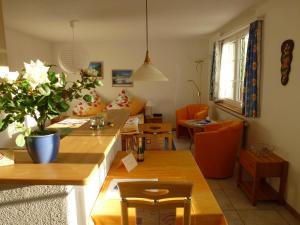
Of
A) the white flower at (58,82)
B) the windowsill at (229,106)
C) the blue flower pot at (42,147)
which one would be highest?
the white flower at (58,82)

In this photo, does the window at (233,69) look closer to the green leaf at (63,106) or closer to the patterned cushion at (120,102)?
the patterned cushion at (120,102)

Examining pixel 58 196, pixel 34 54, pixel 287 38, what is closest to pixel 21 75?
pixel 58 196

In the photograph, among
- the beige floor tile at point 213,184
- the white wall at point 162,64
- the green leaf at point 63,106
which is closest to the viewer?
the green leaf at point 63,106

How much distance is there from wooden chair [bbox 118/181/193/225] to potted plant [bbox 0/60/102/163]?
0.37 m

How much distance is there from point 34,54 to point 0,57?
371 cm

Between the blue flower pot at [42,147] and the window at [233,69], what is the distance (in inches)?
142

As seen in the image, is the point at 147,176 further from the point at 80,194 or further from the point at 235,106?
the point at 235,106

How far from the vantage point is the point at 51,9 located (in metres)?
3.11

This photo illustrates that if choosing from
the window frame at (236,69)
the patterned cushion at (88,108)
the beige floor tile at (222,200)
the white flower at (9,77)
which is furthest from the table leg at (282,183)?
the patterned cushion at (88,108)

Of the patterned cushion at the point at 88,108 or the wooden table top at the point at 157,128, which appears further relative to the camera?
the patterned cushion at the point at 88,108

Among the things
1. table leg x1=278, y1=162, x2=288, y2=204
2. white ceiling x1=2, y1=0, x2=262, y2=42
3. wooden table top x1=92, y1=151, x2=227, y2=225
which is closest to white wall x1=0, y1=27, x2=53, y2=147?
white ceiling x1=2, y1=0, x2=262, y2=42

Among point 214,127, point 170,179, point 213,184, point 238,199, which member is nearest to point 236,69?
point 214,127

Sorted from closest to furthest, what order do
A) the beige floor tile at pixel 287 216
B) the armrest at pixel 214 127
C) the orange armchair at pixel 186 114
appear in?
1. the beige floor tile at pixel 287 216
2. the armrest at pixel 214 127
3. the orange armchair at pixel 186 114

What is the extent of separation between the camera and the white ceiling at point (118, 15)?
116 inches
